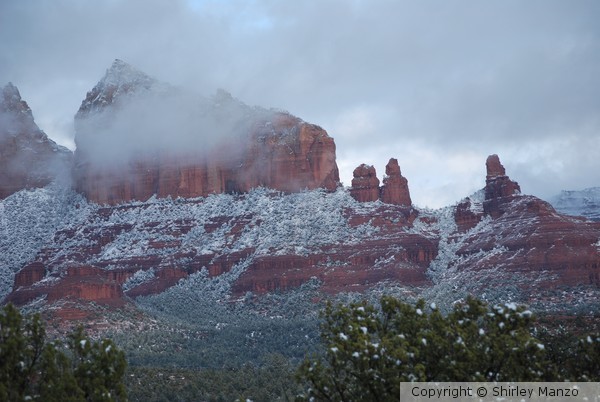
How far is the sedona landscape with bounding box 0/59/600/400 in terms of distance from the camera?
10988 cm

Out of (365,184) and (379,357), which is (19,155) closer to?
(365,184)

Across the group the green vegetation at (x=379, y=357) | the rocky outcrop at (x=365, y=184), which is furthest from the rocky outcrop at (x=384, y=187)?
the green vegetation at (x=379, y=357)

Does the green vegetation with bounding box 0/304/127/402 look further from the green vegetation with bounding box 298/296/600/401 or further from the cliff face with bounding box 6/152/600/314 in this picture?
the cliff face with bounding box 6/152/600/314

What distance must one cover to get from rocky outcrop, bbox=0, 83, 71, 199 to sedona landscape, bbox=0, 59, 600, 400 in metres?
0.33

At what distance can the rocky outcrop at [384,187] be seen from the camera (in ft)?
525

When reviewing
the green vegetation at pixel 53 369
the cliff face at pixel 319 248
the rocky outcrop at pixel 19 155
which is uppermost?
the rocky outcrop at pixel 19 155

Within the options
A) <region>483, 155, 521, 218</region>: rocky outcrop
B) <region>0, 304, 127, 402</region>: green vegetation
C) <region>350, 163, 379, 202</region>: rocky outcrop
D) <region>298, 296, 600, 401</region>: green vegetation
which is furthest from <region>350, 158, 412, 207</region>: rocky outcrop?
<region>0, 304, 127, 402</region>: green vegetation

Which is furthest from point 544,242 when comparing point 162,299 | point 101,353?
point 101,353

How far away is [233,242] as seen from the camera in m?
161

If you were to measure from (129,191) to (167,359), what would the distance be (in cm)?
9378

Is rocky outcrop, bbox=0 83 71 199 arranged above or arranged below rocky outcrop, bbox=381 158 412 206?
above

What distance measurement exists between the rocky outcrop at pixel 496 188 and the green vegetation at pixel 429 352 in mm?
106455

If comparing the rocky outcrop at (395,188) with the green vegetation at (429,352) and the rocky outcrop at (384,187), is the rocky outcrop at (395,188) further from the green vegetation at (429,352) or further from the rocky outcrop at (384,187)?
the green vegetation at (429,352)

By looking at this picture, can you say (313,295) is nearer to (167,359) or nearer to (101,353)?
(167,359)
